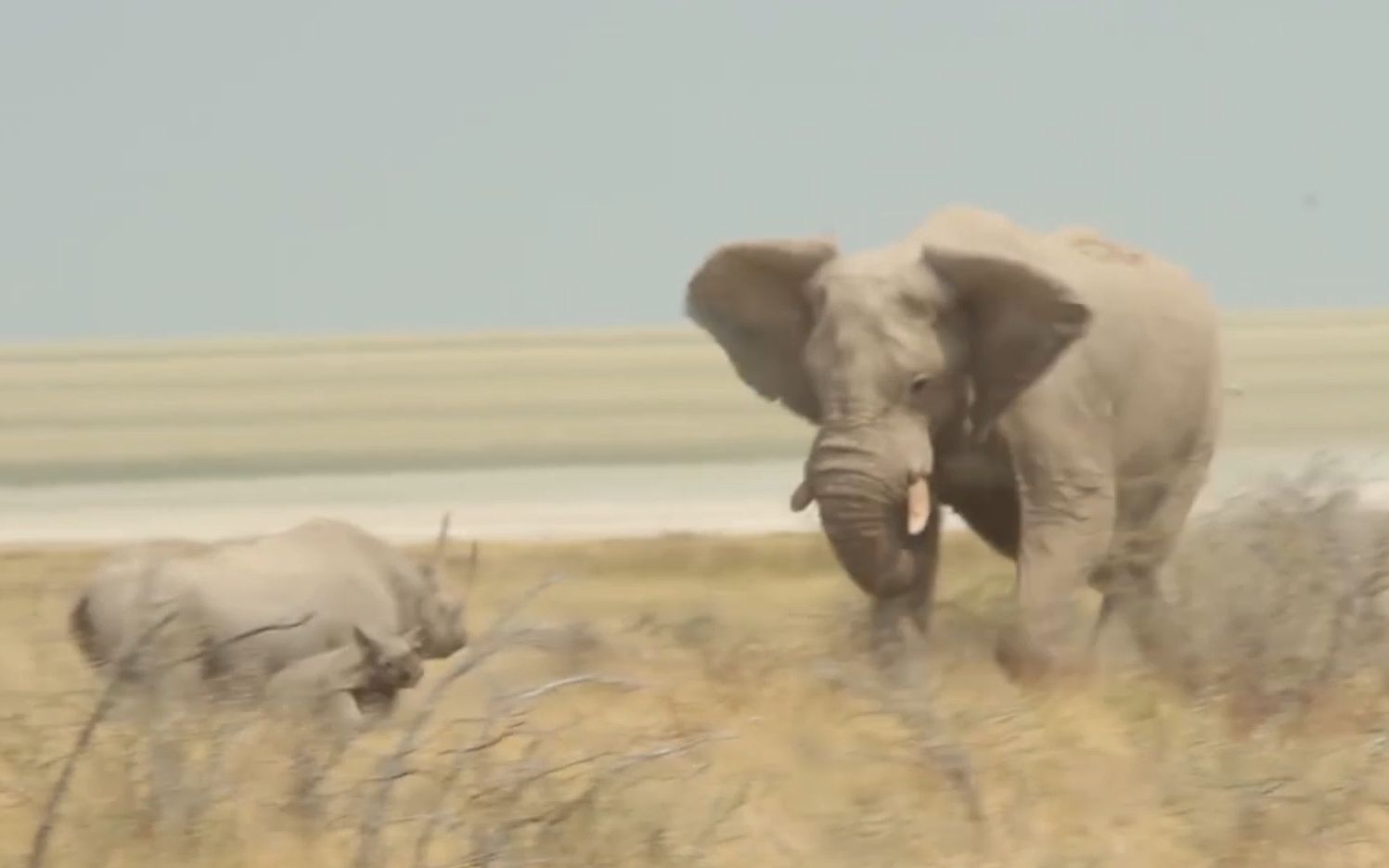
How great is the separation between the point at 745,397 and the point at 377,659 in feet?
7.49

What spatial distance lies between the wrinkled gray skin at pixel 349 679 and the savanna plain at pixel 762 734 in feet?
0.17

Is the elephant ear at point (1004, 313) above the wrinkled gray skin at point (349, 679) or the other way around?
above

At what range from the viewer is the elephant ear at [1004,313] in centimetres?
312

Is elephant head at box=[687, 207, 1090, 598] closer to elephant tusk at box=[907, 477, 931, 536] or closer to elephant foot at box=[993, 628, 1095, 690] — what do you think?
elephant tusk at box=[907, 477, 931, 536]

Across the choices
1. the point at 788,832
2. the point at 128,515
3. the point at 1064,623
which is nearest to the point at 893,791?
the point at 788,832

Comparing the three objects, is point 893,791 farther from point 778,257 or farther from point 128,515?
point 128,515

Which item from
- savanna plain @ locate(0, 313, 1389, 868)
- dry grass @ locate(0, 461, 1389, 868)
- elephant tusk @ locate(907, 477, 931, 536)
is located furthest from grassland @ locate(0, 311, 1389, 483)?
elephant tusk @ locate(907, 477, 931, 536)

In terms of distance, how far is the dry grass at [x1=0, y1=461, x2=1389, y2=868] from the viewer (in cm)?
229

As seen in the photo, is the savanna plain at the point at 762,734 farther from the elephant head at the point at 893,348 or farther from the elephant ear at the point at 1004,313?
the elephant ear at the point at 1004,313

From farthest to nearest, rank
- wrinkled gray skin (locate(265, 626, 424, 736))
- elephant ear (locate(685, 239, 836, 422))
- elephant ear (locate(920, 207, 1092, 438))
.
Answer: elephant ear (locate(685, 239, 836, 422)) → elephant ear (locate(920, 207, 1092, 438)) → wrinkled gray skin (locate(265, 626, 424, 736))

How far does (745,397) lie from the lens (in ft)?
17.5

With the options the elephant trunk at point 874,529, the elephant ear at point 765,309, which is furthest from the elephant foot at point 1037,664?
the elephant ear at point 765,309

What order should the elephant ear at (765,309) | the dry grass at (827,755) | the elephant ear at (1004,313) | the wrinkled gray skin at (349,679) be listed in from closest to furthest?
1. the dry grass at (827,755)
2. the wrinkled gray skin at (349,679)
3. the elephant ear at (1004,313)
4. the elephant ear at (765,309)

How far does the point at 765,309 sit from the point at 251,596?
87 centimetres
